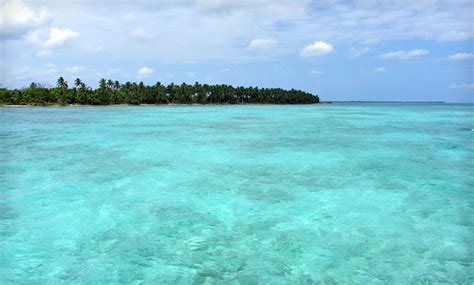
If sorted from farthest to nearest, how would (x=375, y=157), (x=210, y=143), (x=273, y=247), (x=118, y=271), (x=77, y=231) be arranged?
(x=210, y=143) → (x=375, y=157) → (x=77, y=231) → (x=273, y=247) → (x=118, y=271)

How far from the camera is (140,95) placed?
108m

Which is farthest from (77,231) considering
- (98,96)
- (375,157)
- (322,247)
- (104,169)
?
(98,96)

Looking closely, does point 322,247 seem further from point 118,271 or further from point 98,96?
Answer: point 98,96

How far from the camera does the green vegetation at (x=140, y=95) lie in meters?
89.8

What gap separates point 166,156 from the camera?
1780 centimetres

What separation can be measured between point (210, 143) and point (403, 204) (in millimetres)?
14183

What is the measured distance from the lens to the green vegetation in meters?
89.8

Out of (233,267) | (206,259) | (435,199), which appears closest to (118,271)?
(206,259)

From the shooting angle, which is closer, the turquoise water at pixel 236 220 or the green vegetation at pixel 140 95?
the turquoise water at pixel 236 220

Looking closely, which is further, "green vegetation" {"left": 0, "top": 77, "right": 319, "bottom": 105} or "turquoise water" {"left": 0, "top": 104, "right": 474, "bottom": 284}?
"green vegetation" {"left": 0, "top": 77, "right": 319, "bottom": 105}

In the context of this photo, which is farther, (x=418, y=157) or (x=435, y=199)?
(x=418, y=157)

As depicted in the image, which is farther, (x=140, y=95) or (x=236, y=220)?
(x=140, y=95)

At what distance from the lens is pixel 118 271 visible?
6121 mm

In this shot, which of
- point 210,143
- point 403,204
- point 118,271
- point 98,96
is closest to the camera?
point 118,271
